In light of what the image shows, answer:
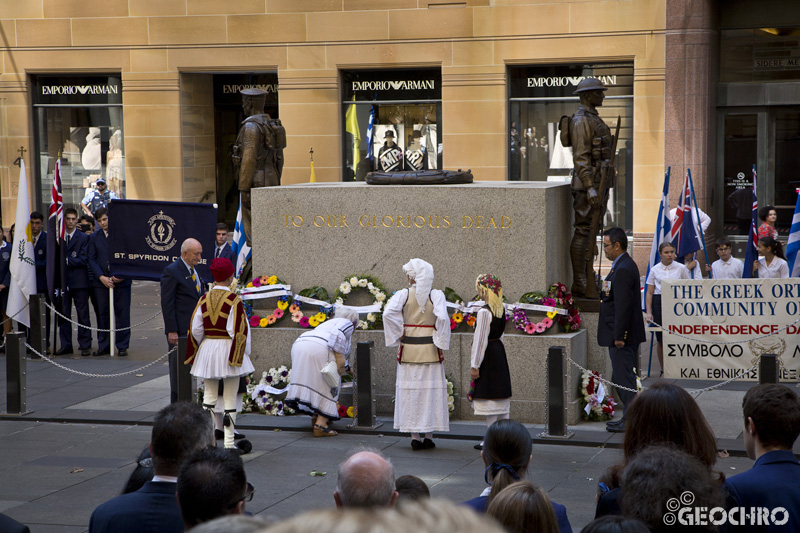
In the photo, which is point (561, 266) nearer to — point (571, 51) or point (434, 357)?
point (434, 357)

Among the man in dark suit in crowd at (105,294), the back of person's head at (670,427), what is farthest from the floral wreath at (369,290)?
the back of person's head at (670,427)

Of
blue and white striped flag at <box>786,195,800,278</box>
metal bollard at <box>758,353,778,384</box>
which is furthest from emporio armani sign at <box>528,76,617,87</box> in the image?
metal bollard at <box>758,353,778,384</box>

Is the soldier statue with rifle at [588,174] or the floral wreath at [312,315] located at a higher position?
the soldier statue with rifle at [588,174]

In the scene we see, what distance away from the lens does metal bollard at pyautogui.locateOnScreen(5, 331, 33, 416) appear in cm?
1170

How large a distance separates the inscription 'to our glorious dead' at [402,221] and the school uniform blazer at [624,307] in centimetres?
137

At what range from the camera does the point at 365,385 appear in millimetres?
A: 10930

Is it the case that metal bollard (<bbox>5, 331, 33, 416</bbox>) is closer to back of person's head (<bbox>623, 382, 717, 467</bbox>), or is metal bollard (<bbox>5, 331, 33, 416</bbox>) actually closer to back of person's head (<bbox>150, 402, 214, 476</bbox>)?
back of person's head (<bbox>150, 402, 214, 476</bbox>)

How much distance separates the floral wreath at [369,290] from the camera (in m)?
11.7

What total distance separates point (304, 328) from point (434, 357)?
7.50 ft

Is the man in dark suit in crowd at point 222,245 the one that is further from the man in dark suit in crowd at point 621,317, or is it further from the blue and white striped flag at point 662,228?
the man in dark suit in crowd at point 621,317

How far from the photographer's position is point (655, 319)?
1332cm

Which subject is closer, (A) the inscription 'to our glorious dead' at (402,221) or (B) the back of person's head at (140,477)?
(B) the back of person's head at (140,477)

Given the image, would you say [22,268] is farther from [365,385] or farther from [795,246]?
[795,246]

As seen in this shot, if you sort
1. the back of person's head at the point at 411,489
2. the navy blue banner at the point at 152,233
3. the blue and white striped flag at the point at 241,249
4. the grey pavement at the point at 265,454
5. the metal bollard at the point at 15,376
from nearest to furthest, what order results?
1. the back of person's head at the point at 411,489
2. the grey pavement at the point at 265,454
3. the metal bollard at the point at 15,376
4. the navy blue banner at the point at 152,233
5. the blue and white striped flag at the point at 241,249
